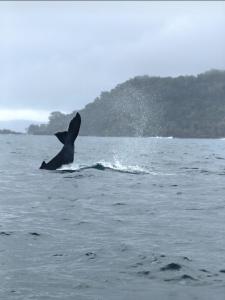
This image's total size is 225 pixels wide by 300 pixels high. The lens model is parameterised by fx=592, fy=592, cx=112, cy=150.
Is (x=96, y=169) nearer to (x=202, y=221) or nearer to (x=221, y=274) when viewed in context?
(x=202, y=221)

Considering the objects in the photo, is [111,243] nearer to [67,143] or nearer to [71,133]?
[71,133]

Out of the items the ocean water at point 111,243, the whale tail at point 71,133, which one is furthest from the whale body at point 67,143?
the ocean water at point 111,243

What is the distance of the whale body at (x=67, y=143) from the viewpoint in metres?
25.9

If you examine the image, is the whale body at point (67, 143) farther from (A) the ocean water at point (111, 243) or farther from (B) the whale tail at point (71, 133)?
(A) the ocean water at point (111, 243)

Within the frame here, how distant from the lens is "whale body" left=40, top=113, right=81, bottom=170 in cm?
2592

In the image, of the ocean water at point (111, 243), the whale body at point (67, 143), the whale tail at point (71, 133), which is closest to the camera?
the ocean water at point (111, 243)

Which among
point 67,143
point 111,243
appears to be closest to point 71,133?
point 67,143

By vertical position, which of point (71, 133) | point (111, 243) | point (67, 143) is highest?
point (71, 133)

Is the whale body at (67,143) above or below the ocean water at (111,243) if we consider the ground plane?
above

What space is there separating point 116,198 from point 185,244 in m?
8.10

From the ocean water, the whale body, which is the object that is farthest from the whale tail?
the ocean water

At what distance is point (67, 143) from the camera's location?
88.5 feet

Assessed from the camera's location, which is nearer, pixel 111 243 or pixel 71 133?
pixel 111 243

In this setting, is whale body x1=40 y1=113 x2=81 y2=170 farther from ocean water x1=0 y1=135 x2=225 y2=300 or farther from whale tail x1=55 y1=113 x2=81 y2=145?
ocean water x1=0 y1=135 x2=225 y2=300
